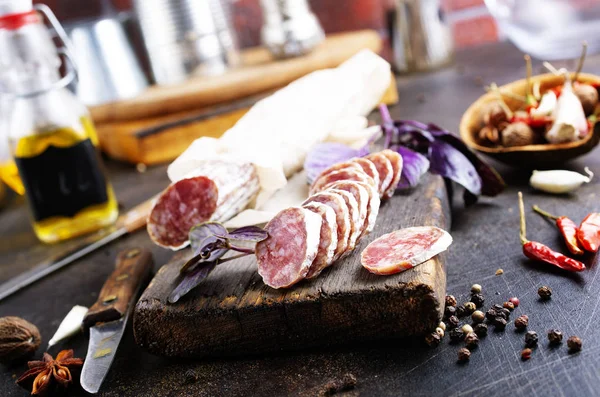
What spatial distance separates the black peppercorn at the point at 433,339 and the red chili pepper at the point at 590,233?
36cm

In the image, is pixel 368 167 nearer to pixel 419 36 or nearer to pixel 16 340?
pixel 16 340

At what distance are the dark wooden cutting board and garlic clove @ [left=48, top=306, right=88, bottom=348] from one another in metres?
0.23

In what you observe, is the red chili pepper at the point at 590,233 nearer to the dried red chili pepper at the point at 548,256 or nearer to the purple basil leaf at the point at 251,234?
the dried red chili pepper at the point at 548,256

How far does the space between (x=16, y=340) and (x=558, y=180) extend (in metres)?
1.17

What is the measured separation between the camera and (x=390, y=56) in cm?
344

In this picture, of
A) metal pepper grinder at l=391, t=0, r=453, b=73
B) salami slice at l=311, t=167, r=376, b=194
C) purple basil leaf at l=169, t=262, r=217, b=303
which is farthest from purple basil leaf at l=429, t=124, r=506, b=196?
metal pepper grinder at l=391, t=0, r=453, b=73

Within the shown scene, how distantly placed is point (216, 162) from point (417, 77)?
67.9 inches

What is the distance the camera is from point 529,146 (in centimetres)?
154

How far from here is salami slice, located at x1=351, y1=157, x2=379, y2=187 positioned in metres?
1.33

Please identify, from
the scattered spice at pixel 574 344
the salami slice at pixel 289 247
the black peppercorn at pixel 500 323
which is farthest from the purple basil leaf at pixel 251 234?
the scattered spice at pixel 574 344

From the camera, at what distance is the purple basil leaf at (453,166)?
57.6 inches

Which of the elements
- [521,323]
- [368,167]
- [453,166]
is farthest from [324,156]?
[521,323]

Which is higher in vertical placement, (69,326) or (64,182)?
(64,182)

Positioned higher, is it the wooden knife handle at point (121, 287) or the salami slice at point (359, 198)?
the salami slice at point (359, 198)
